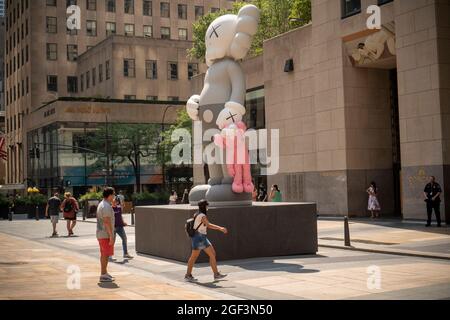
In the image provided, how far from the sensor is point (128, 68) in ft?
239

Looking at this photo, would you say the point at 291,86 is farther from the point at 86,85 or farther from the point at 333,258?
the point at 86,85

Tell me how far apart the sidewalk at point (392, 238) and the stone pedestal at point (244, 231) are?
5.61 feet

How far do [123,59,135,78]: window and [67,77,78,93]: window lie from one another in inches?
445

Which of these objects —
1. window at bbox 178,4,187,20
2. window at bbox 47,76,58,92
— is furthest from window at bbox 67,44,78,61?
window at bbox 178,4,187,20

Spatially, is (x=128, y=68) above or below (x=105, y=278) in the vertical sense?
above

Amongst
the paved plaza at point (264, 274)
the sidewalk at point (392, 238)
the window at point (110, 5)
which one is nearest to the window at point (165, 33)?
the window at point (110, 5)

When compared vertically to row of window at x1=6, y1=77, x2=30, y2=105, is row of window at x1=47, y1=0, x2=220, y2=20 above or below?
above

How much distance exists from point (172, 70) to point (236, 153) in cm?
6270

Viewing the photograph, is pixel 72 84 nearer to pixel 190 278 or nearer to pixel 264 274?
pixel 264 274

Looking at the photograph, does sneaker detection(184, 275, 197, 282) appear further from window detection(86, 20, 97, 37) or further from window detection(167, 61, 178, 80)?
window detection(86, 20, 97, 37)

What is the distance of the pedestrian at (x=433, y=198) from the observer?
2202 cm

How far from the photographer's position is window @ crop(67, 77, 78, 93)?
80688 mm

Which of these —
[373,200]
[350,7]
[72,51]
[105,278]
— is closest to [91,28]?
[72,51]
